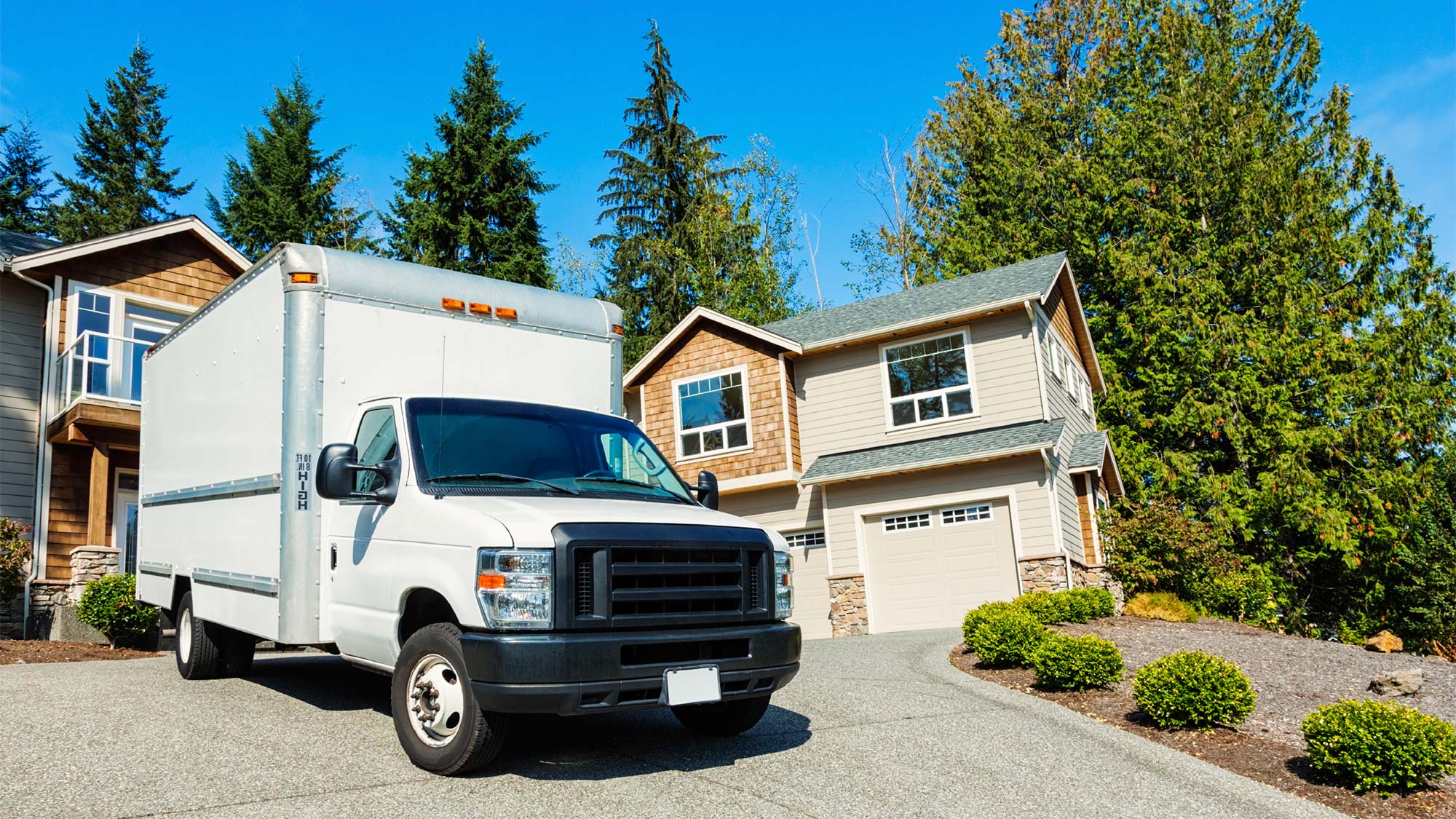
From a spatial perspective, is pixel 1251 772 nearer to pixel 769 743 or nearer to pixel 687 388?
pixel 769 743

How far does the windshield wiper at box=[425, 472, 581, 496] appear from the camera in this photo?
18.8 ft

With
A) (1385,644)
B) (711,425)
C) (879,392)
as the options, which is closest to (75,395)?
(711,425)

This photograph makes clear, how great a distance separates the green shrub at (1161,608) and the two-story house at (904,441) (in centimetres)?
93

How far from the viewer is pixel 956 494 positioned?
17656 millimetres

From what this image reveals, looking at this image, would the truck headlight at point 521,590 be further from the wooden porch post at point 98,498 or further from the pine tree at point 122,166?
the pine tree at point 122,166

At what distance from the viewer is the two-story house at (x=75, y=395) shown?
14359 millimetres

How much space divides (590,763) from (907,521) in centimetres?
1329

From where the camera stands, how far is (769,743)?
6418 mm

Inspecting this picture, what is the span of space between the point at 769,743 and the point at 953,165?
33823 mm

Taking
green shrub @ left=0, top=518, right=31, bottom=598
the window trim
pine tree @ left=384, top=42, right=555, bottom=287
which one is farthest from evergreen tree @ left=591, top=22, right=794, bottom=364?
green shrub @ left=0, top=518, right=31, bottom=598

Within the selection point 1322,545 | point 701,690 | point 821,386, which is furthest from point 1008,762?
point 1322,545

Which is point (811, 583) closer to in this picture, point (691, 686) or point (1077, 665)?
point (1077, 665)

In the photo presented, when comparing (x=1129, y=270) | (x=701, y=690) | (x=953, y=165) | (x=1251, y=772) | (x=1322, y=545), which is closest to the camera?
(x=701, y=690)

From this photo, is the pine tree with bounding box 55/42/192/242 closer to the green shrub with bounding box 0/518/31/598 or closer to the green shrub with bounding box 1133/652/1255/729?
the green shrub with bounding box 0/518/31/598
